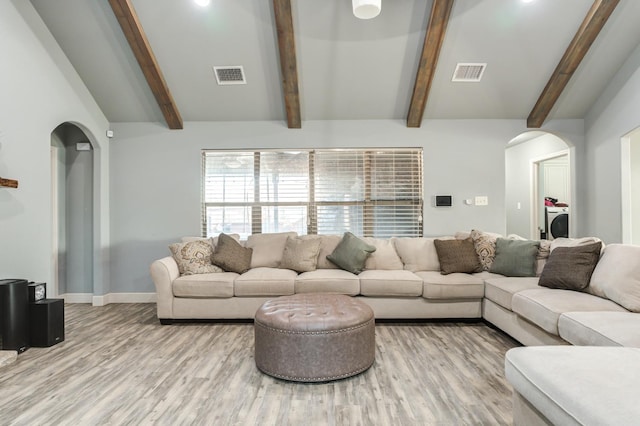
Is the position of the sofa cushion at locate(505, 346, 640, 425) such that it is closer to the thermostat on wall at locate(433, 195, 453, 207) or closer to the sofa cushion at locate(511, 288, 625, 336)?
the sofa cushion at locate(511, 288, 625, 336)

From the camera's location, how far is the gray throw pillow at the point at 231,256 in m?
4.01

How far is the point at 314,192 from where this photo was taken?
4.98 metres

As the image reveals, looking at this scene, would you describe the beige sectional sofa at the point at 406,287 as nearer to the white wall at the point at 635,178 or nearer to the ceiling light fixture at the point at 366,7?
the white wall at the point at 635,178

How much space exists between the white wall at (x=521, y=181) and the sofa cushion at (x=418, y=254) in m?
3.60

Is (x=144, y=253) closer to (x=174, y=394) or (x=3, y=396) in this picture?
(x=3, y=396)

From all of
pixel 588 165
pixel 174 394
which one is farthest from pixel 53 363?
pixel 588 165

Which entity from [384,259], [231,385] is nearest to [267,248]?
[384,259]

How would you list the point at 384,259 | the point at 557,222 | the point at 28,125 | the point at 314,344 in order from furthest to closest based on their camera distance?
the point at 557,222
the point at 384,259
the point at 28,125
the point at 314,344

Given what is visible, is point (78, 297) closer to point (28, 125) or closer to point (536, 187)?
point (28, 125)

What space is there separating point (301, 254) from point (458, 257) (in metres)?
1.77

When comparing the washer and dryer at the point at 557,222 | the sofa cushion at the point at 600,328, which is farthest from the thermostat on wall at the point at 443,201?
the washer and dryer at the point at 557,222

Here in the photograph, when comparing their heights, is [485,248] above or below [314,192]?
below

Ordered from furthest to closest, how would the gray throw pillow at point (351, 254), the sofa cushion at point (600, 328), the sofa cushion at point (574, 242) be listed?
the gray throw pillow at point (351, 254), the sofa cushion at point (574, 242), the sofa cushion at point (600, 328)

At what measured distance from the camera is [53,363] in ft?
9.14
